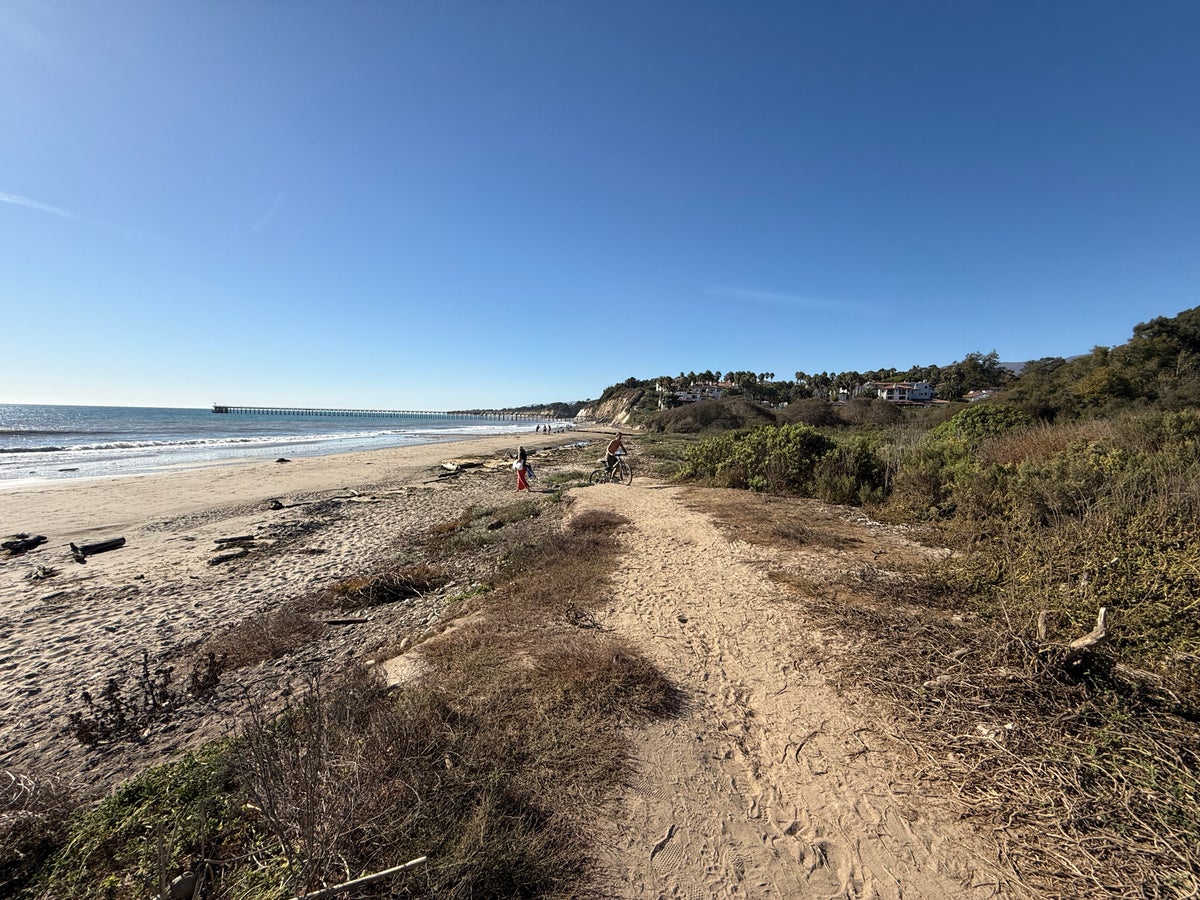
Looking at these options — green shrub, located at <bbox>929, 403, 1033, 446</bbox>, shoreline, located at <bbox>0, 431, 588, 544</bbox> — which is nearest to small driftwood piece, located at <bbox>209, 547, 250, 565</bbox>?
shoreline, located at <bbox>0, 431, 588, 544</bbox>

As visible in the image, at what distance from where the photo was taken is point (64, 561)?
9.34 meters

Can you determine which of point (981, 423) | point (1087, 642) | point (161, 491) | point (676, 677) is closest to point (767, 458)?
point (981, 423)

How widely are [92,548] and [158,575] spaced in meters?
3.12

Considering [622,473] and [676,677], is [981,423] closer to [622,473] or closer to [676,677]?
[622,473]

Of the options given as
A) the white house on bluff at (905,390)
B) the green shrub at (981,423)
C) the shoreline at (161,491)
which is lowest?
the shoreline at (161,491)

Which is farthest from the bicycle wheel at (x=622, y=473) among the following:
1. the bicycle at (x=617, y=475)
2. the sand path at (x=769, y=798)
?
the sand path at (x=769, y=798)

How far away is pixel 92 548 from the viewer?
9898mm

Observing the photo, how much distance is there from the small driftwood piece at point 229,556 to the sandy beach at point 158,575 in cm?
12

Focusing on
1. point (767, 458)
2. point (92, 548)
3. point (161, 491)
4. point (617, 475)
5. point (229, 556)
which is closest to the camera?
point (229, 556)

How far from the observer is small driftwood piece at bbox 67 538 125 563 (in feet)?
31.2

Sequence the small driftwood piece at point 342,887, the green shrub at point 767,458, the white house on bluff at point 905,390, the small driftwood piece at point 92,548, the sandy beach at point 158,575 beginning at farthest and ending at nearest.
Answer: the white house on bluff at point 905,390 → the green shrub at point 767,458 → the small driftwood piece at point 92,548 → the sandy beach at point 158,575 → the small driftwood piece at point 342,887

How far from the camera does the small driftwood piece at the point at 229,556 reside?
915 centimetres

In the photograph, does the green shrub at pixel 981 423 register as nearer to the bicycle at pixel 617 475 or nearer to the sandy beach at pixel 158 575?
the bicycle at pixel 617 475

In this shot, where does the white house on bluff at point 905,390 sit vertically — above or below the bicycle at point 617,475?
above
